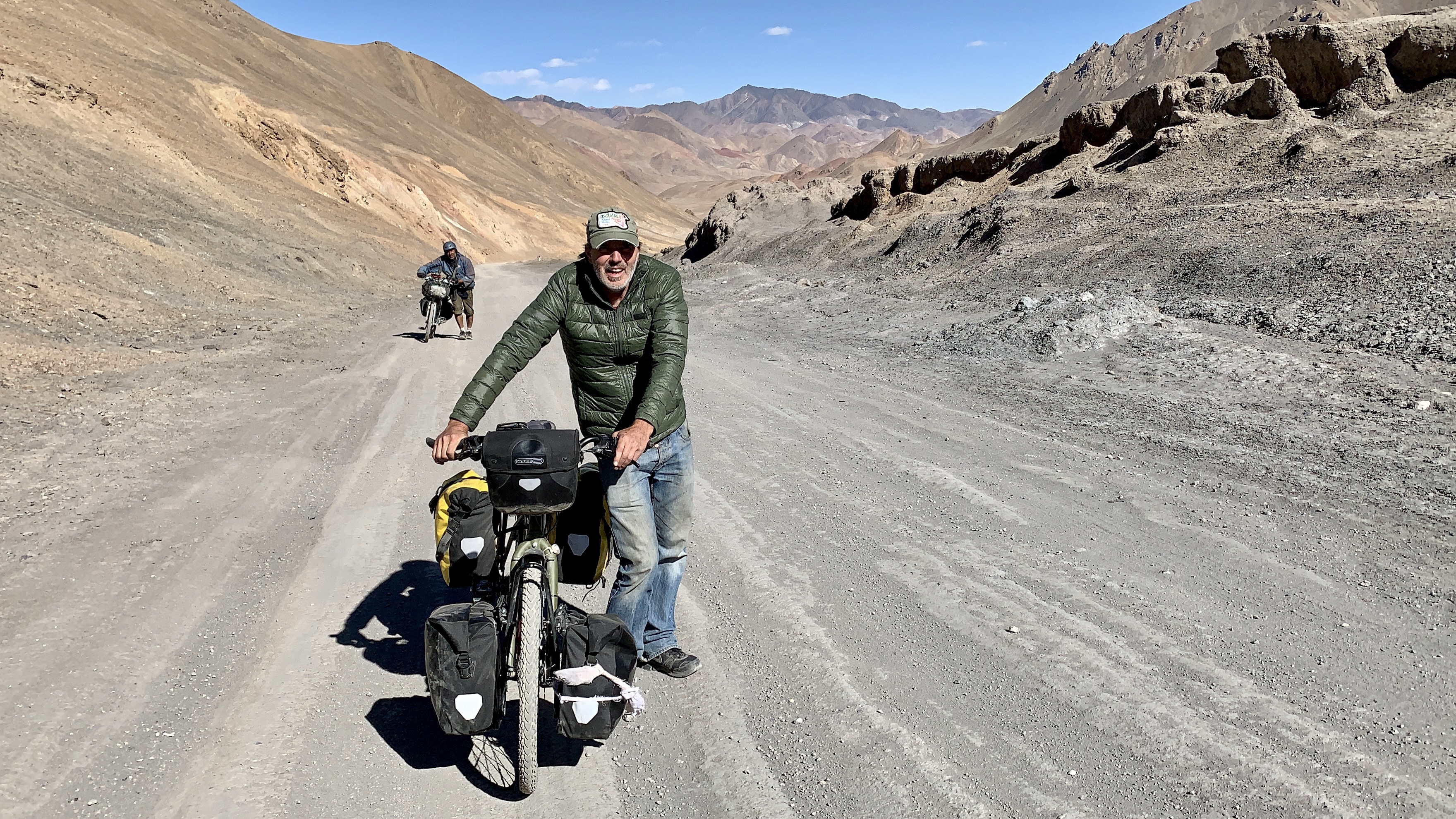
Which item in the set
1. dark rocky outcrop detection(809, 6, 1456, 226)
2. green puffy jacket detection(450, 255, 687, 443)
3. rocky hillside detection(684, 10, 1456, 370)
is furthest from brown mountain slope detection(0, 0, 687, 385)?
dark rocky outcrop detection(809, 6, 1456, 226)

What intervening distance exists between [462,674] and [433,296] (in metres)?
12.8

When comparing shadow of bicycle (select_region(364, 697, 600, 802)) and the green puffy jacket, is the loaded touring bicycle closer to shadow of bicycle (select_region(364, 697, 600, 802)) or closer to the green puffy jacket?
shadow of bicycle (select_region(364, 697, 600, 802))

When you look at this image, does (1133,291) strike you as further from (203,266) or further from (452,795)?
(203,266)

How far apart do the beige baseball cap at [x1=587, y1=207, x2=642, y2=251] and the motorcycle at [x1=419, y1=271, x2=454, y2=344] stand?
12294 mm

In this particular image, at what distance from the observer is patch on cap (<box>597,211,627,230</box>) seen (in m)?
3.34

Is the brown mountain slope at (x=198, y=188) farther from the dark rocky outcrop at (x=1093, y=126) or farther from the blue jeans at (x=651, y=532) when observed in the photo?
the dark rocky outcrop at (x=1093, y=126)

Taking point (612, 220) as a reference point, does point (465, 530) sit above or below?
below

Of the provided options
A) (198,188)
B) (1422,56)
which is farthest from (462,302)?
(1422,56)

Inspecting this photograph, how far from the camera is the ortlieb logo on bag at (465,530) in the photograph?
12.0 feet

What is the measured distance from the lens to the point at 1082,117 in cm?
→ 2514

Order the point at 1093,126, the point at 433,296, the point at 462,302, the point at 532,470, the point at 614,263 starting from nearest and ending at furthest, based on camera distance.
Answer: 1. the point at 532,470
2. the point at 614,263
3. the point at 433,296
4. the point at 462,302
5. the point at 1093,126

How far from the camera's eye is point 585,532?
3.79m

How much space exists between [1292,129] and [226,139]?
35239 millimetres

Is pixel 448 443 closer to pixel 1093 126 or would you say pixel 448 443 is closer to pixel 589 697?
pixel 589 697
